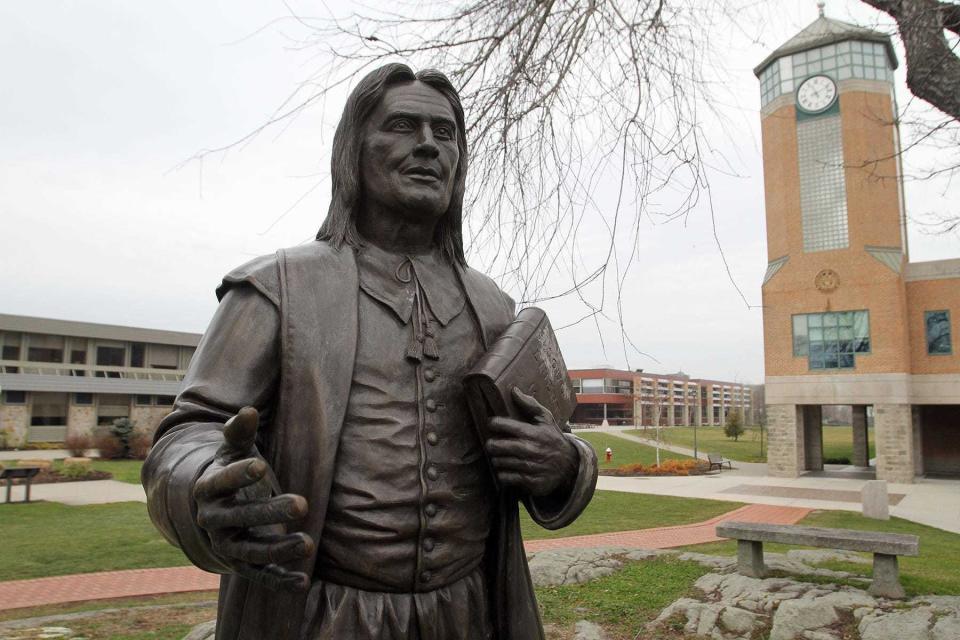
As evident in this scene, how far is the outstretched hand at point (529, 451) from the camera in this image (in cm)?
170

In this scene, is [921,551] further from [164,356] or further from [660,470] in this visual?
[164,356]

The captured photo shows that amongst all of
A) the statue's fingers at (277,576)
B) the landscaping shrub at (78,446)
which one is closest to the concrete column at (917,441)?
the statue's fingers at (277,576)

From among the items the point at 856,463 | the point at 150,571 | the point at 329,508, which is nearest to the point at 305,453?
the point at 329,508

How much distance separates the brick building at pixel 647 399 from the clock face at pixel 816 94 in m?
16.6

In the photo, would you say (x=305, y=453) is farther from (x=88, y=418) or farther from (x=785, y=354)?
(x=88, y=418)

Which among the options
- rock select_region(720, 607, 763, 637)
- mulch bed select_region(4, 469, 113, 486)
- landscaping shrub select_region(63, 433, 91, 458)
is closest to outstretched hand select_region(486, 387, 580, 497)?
rock select_region(720, 607, 763, 637)

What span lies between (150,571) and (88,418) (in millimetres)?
32100

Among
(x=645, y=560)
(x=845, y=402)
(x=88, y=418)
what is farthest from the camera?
(x=88, y=418)

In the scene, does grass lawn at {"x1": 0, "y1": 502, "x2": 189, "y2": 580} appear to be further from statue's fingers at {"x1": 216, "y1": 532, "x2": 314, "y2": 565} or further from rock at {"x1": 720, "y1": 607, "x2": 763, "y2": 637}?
statue's fingers at {"x1": 216, "y1": 532, "x2": 314, "y2": 565}

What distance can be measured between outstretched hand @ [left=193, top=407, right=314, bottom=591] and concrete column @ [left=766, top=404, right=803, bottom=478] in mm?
23667

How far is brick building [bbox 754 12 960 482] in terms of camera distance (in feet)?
69.2

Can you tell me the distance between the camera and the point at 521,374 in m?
1.79

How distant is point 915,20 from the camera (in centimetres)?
453

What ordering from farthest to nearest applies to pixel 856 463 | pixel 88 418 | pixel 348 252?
pixel 88 418 < pixel 856 463 < pixel 348 252
